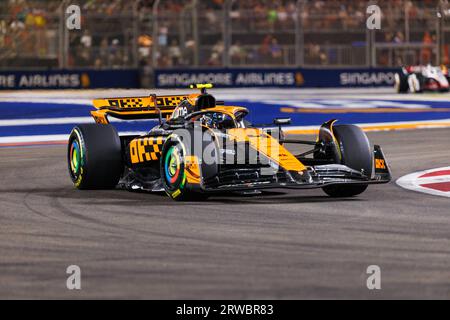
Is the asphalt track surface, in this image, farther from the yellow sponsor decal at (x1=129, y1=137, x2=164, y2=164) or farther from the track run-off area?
the yellow sponsor decal at (x1=129, y1=137, x2=164, y2=164)

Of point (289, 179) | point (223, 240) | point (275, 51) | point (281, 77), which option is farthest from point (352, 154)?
point (281, 77)

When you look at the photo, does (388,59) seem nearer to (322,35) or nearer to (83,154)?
(322,35)

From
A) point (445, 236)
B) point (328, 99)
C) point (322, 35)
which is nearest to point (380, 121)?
point (328, 99)

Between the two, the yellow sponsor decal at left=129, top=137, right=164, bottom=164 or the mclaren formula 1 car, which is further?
the mclaren formula 1 car

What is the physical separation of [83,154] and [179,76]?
20526 millimetres

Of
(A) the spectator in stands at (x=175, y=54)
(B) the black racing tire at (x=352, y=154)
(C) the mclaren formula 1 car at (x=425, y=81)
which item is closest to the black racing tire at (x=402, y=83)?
(C) the mclaren formula 1 car at (x=425, y=81)

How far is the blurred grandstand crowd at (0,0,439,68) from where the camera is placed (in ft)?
97.7

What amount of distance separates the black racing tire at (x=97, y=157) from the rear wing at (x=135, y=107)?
72cm

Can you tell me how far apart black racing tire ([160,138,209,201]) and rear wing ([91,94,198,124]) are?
1662 millimetres

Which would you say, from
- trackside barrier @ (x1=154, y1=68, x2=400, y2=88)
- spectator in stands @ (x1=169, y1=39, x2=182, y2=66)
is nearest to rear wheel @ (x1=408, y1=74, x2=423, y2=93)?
trackside barrier @ (x1=154, y1=68, x2=400, y2=88)

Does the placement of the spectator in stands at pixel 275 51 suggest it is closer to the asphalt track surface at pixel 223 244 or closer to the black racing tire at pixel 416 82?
the black racing tire at pixel 416 82

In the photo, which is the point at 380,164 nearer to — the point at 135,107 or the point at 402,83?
the point at 135,107

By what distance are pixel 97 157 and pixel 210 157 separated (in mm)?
1670
